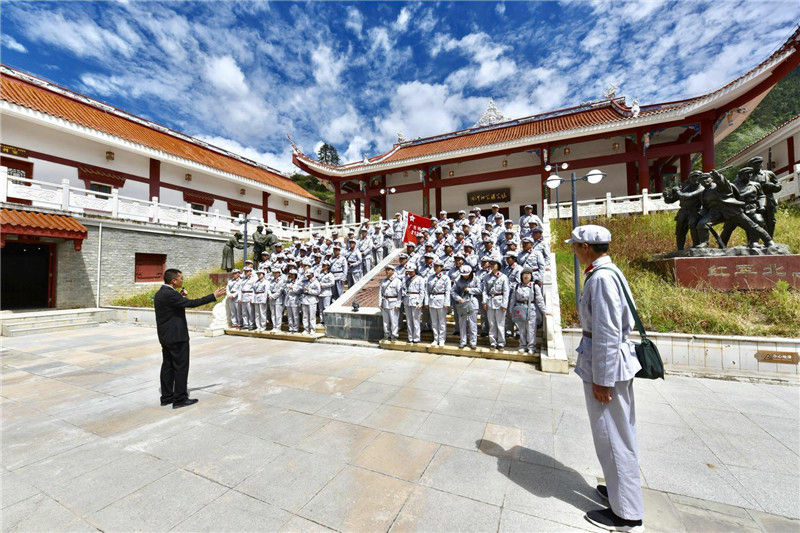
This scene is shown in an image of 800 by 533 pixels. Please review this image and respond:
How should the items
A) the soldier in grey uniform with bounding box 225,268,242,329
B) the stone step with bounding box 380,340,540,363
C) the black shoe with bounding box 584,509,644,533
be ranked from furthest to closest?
the soldier in grey uniform with bounding box 225,268,242,329 < the stone step with bounding box 380,340,540,363 < the black shoe with bounding box 584,509,644,533

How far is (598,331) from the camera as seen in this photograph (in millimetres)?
1985

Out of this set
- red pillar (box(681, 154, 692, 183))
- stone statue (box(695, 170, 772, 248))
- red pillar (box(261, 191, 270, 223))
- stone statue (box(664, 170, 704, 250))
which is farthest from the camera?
red pillar (box(261, 191, 270, 223))

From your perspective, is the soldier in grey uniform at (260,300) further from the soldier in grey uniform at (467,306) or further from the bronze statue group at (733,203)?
the bronze statue group at (733,203)

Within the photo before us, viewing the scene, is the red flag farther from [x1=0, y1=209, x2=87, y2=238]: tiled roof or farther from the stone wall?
[x1=0, y1=209, x2=87, y2=238]: tiled roof

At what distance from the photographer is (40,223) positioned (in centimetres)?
991

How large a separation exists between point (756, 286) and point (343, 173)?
55.8 ft

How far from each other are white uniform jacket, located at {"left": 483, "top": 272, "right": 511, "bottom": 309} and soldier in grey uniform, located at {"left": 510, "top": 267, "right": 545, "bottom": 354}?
7.8 inches

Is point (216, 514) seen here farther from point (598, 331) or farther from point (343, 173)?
point (343, 173)

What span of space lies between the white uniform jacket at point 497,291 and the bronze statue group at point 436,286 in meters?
0.02

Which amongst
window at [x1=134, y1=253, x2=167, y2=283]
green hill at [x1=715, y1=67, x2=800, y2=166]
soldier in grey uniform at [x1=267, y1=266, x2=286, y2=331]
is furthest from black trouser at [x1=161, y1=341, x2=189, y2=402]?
green hill at [x1=715, y1=67, x2=800, y2=166]

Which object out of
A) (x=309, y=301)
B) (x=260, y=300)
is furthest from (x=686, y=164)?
(x=260, y=300)

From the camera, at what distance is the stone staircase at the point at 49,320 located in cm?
905

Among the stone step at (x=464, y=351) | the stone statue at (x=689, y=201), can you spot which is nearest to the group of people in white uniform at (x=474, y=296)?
the stone step at (x=464, y=351)

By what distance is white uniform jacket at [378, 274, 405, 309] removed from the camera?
629 cm
